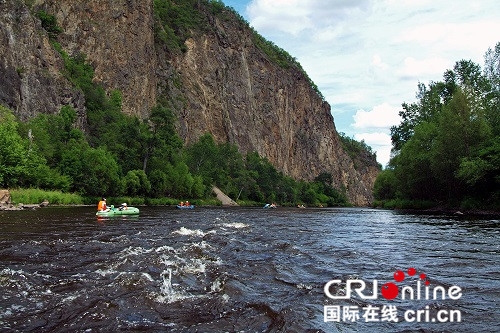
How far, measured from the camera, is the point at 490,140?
1467 inches

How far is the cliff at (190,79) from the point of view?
52.5 meters

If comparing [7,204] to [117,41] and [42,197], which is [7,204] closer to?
[42,197]

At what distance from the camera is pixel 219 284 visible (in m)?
8.08

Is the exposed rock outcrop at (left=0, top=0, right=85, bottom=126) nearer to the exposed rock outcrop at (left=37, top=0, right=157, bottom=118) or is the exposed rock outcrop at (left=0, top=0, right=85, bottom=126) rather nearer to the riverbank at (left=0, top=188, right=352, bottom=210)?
the exposed rock outcrop at (left=37, top=0, right=157, bottom=118)

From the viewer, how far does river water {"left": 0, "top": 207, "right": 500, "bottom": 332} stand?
5938 millimetres

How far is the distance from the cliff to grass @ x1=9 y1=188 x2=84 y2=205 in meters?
15.8

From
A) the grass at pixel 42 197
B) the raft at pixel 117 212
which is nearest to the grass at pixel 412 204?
the raft at pixel 117 212

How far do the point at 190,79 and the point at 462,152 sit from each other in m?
67.0

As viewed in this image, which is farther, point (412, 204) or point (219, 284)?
point (412, 204)

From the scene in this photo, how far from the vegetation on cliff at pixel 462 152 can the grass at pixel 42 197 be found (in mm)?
37172

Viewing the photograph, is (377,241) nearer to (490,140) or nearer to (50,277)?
(50,277)

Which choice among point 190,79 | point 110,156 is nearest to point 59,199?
point 110,156

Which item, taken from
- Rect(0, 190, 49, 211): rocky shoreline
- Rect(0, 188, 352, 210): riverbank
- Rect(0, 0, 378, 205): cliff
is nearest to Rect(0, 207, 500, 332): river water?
Rect(0, 190, 49, 211): rocky shoreline

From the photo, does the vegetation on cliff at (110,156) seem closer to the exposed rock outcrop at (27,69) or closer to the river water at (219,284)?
the exposed rock outcrop at (27,69)
